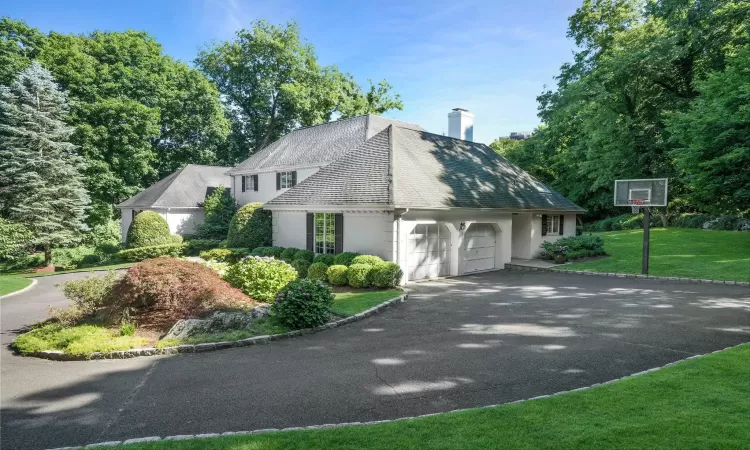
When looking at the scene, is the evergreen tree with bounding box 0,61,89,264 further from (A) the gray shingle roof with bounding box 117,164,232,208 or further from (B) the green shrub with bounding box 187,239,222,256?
(B) the green shrub with bounding box 187,239,222,256

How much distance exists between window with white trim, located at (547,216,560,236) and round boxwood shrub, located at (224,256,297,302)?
15.9 meters

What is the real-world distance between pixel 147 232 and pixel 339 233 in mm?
15110

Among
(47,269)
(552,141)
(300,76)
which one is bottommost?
(47,269)

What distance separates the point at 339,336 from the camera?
373 inches

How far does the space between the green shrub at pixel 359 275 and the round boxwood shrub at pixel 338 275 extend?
34 centimetres

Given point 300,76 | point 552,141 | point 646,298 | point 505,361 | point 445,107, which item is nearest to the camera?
point 505,361

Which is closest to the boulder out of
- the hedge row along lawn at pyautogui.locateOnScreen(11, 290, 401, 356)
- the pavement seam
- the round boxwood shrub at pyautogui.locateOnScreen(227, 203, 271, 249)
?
the hedge row along lawn at pyautogui.locateOnScreen(11, 290, 401, 356)

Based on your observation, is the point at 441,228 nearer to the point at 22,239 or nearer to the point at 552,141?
the point at 552,141

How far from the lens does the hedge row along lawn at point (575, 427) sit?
424 centimetres

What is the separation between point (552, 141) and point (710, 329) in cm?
2531

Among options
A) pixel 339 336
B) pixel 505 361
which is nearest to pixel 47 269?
pixel 339 336

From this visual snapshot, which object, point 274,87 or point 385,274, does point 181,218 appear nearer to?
point 274,87

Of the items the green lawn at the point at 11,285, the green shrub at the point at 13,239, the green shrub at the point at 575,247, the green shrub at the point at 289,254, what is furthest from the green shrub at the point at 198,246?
the green shrub at the point at 575,247

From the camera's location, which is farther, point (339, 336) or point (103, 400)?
point (339, 336)
